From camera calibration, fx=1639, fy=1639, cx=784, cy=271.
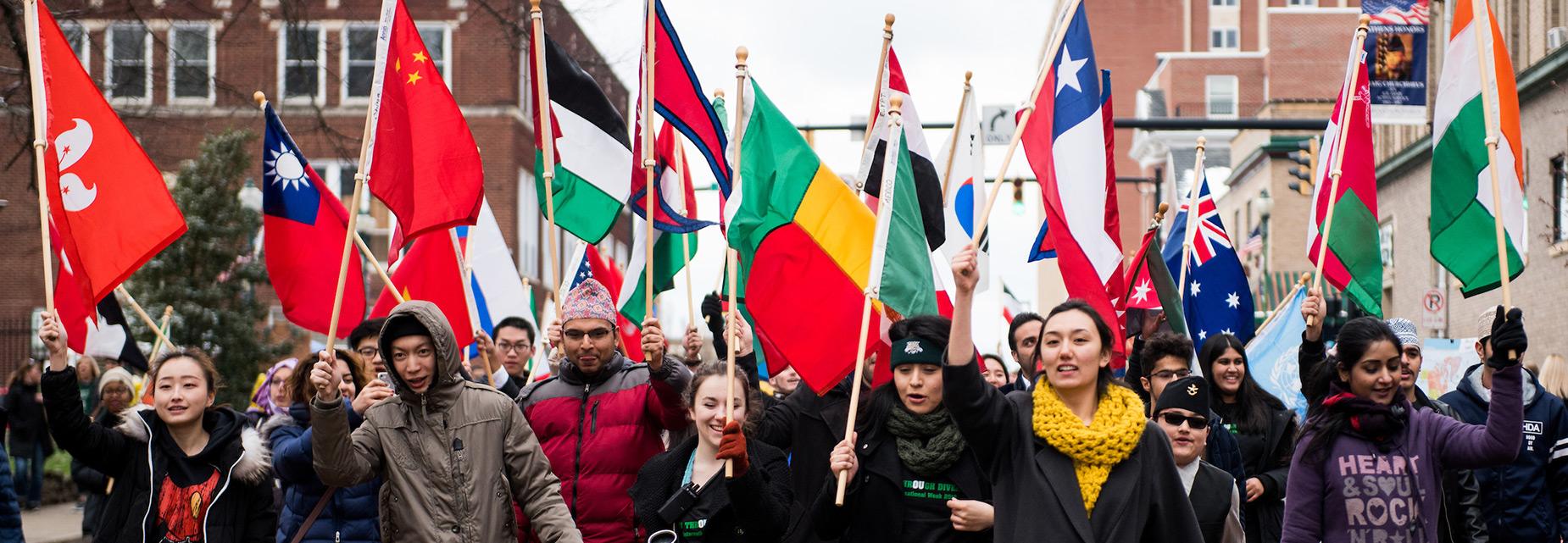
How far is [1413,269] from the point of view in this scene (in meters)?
32.8

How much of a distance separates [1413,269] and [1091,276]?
27.1 metres

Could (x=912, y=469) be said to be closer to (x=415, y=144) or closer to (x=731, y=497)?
(x=731, y=497)

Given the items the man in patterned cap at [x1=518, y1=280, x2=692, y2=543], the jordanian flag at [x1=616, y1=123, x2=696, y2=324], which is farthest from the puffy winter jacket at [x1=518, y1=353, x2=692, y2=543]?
the jordanian flag at [x1=616, y1=123, x2=696, y2=324]

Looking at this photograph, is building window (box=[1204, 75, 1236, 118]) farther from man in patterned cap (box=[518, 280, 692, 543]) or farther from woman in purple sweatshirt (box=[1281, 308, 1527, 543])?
woman in purple sweatshirt (box=[1281, 308, 1527, 543])

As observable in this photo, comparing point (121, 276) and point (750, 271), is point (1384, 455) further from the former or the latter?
point (121, 276)

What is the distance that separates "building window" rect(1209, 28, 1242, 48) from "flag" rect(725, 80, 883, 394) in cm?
7564

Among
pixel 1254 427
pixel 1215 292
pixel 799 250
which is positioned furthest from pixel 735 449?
pixel 1215 292

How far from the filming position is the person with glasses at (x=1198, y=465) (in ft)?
19.8

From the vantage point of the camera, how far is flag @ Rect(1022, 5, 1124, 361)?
8.17 metres

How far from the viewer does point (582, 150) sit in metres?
8.73

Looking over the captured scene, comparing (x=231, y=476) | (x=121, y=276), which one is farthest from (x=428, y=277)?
(x=231, y=476)

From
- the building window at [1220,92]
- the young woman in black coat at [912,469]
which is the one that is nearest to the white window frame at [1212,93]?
the building window at [1220,92]

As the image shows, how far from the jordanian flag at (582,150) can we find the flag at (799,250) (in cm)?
134

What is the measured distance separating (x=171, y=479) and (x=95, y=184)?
1728mm
